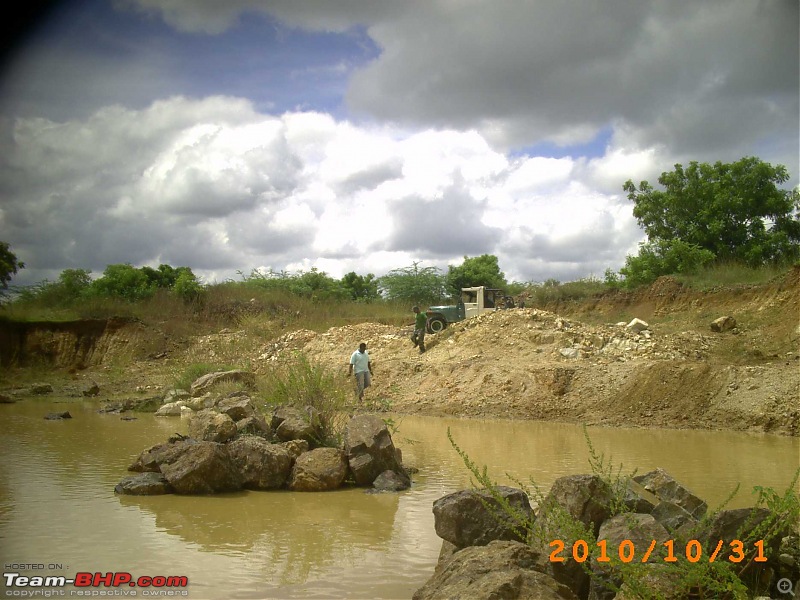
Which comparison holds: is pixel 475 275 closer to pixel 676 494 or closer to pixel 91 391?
pixel 91 391

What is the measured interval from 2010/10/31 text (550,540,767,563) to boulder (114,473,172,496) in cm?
550

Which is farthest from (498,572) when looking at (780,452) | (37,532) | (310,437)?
(780,452)

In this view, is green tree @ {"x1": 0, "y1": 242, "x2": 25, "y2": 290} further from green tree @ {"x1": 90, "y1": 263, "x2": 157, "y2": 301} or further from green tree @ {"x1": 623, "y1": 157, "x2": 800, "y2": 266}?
green tree @ {"x1": 623, "y1": 157, "x2": 800, "y2": 266}

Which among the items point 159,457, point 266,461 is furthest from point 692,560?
point 159,457

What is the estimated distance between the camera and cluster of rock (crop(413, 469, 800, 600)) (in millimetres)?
4078

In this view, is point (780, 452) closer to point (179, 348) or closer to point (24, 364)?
point (179, 348)

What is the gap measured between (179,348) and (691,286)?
22.4 m

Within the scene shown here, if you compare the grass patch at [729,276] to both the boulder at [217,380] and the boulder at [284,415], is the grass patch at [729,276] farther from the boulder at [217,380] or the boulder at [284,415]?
the boulder at [284,415]

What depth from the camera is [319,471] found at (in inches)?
347

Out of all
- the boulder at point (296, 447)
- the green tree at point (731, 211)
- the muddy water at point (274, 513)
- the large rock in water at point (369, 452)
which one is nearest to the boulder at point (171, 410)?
the muddy water at point (274, 513)

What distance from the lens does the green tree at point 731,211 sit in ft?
102

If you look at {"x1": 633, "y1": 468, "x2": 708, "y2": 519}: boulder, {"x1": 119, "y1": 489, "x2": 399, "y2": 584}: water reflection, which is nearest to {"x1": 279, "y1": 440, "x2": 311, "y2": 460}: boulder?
{"x1": 119, "y1": 489, "x2": 399, "y2": 584}: water reflection

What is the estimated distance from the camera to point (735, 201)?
31.4 m

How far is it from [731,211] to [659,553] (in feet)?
104
